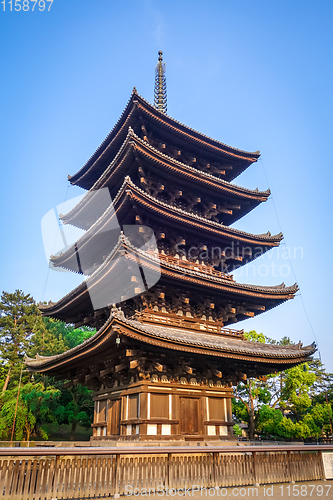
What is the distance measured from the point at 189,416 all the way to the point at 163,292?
5.82m

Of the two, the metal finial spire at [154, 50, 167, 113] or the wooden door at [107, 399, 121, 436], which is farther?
the metal finial spire at [154, 50, 167, 113]

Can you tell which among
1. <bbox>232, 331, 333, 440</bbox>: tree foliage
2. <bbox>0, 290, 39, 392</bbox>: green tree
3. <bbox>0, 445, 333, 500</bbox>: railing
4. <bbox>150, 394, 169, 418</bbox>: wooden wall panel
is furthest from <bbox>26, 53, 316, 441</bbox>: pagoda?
<bbox>0, 290, 39, 392</bbox>: green tree

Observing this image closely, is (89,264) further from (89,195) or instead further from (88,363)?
(88,363)

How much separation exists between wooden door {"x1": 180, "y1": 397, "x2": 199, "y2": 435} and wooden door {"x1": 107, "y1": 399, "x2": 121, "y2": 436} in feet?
9.98

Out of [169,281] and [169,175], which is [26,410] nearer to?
[169,281]

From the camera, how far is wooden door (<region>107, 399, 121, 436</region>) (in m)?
15.8

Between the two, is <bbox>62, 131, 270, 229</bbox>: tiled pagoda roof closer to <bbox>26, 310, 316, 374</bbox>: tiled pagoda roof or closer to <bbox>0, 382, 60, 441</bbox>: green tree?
<bbox>26, 310, 316, 374</bbox>: tiled pagoda roof

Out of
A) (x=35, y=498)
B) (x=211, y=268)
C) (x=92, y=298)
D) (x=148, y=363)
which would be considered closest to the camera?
(x=35, y=498)

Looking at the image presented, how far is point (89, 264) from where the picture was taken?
2348 cm

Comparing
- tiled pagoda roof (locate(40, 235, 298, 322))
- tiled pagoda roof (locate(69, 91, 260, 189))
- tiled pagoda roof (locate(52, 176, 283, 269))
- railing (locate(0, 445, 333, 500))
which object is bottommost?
railing (locate(0, 445, 333, 500))

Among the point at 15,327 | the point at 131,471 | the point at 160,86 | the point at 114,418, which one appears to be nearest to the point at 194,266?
the point at 114,418

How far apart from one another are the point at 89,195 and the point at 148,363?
1262 centimetres

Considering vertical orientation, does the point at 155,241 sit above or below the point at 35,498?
above

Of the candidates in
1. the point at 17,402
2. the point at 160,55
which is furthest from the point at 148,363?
the point at 160,55
